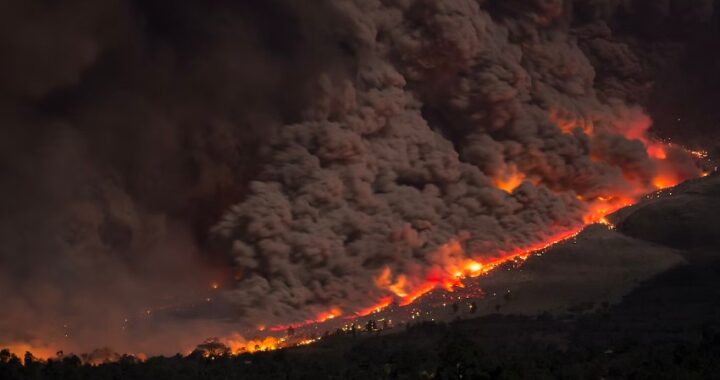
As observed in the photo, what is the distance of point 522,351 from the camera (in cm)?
2989

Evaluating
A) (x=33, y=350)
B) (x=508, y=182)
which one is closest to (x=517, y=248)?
(x=508, y=182)

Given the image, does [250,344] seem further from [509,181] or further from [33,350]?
[509,181]

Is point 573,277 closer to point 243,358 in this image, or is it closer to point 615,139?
point 615,139

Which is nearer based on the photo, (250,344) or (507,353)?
(507,353)

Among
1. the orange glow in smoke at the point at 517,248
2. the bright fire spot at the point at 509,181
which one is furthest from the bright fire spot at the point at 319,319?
the bright fire spot at the point at 509,181

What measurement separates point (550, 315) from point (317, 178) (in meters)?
7.25

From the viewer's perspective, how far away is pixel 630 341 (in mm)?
30031

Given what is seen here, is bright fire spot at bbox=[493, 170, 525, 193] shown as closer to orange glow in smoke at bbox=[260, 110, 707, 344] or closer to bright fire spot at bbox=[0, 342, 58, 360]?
orange glow in smoke at bbox=[260, 110, 707, 344]

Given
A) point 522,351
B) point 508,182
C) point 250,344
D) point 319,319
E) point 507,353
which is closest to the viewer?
point 507,353

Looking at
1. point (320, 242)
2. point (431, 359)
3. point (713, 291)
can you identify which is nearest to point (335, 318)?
point (320, 242)

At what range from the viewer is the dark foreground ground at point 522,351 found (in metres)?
26.9

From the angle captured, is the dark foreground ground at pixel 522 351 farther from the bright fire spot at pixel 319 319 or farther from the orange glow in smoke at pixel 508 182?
the orange glow in smoke at pixel 508 182

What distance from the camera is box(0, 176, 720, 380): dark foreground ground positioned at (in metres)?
26.9

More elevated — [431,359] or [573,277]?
[573,277]
